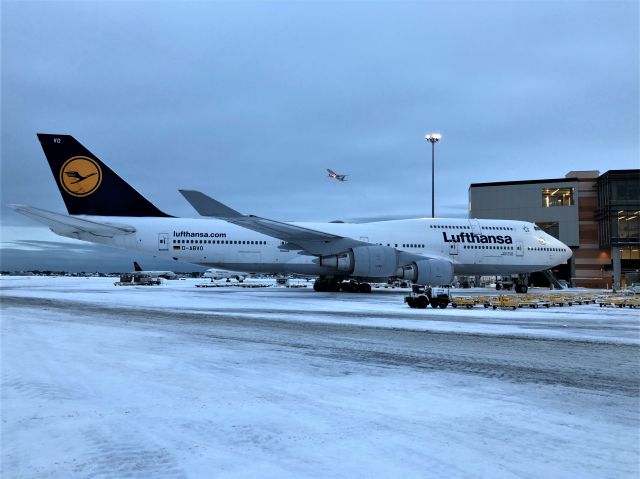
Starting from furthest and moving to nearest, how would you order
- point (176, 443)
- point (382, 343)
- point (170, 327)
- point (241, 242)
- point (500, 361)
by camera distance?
point (241, 242) → point (170, 327) → point (382, 343) → point (500, 361) → point (176, 443)

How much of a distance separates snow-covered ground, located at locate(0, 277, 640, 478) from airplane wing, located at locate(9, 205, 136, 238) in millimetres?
15695

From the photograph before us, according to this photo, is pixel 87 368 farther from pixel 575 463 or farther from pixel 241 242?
pixel 241 242

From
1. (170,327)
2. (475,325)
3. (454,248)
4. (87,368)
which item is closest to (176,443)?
(87,368)

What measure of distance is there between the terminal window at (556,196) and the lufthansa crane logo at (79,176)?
42653 mm

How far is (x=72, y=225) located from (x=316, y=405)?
77.7ft

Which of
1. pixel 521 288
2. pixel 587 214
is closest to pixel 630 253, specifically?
pixel 587 214

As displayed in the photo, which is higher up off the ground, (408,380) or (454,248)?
(454,248)

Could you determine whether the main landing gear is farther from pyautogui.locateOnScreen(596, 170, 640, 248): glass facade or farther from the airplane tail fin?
pyautogui.locateOnScreen(596, 170, 640, 248): glass facade

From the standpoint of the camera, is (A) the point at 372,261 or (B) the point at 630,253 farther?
(B) the point at 630,253

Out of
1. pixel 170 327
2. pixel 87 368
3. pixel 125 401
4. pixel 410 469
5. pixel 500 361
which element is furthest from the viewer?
pixel 170 327

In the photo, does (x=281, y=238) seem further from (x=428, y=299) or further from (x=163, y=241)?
(x=428, y=299)

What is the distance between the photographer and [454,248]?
29.2m

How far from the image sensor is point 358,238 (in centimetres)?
2878

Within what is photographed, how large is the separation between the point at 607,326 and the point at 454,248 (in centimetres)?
1670
